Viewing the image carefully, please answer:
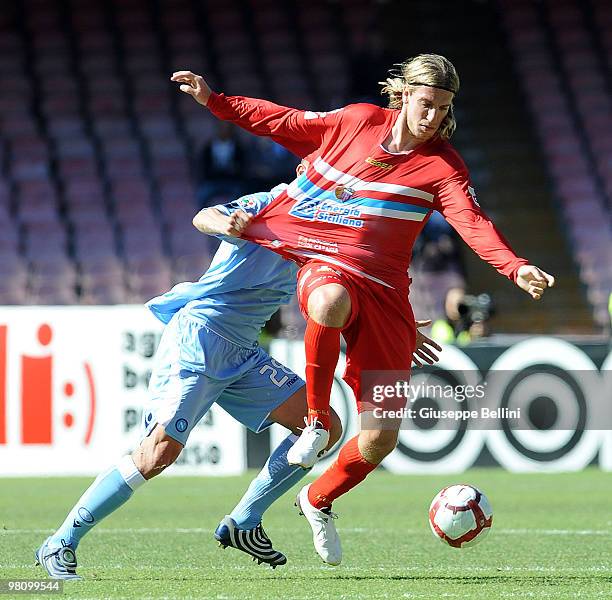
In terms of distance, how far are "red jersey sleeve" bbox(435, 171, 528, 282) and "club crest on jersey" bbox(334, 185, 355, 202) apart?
37 cm

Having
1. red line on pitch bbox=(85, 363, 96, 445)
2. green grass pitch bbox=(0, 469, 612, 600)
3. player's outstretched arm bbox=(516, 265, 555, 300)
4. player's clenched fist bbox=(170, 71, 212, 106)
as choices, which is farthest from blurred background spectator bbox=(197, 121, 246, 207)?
player's outstretched arm bbox=(516, 265, 555, 300)

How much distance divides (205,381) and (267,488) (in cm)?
61

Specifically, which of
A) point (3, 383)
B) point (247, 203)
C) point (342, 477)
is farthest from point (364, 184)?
point (3, 383)

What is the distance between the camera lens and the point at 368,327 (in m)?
5.88

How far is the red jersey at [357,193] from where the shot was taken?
5887 millimetres

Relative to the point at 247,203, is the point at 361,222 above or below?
below

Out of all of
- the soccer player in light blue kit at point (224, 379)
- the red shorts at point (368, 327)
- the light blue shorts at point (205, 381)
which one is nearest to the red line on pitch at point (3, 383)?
the soccer player in light blue kit at point (224, 379)

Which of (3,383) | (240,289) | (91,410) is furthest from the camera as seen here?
(91,410)

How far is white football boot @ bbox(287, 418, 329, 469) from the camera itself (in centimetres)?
586

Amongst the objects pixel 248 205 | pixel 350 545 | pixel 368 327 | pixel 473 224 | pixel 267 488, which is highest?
pixel 248 205

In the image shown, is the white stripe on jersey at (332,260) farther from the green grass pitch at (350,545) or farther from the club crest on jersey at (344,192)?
the green grass pitch at (350,545)

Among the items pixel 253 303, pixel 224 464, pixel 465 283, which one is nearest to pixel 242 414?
pixel 253 303

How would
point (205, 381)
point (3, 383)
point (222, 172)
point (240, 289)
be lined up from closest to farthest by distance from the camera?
point (205, 381) → point (240, 289) → point (3, 383) → point (222, 172)

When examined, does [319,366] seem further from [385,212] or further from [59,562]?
[59,562]
